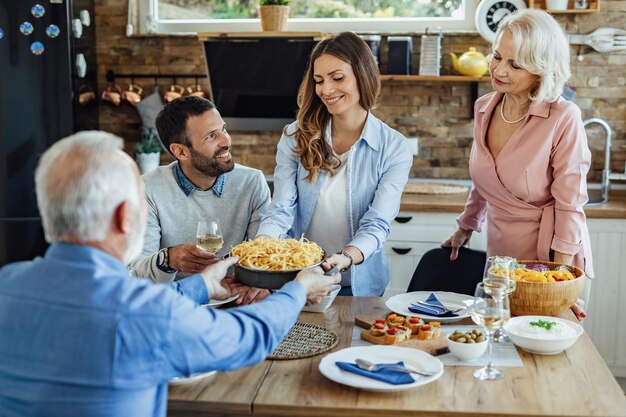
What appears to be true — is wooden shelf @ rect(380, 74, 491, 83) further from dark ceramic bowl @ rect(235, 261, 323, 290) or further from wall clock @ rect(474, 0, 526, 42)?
dark ceramic bowl @ rect(235, 261, 323, 290)

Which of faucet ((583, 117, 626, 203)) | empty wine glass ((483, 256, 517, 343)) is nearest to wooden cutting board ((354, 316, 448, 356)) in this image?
empty wine glass ((483, 256, 517, 343))

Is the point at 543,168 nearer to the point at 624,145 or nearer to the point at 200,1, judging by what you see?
the point at 624,145

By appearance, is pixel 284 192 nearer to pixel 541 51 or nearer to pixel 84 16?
pixel 541 51

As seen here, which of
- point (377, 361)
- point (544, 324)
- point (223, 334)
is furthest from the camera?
point (544, 324)

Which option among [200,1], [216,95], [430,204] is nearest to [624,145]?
[430,204]

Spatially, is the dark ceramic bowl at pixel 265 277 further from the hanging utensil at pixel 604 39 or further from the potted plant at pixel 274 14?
the hanging utensil at pixel 604 39

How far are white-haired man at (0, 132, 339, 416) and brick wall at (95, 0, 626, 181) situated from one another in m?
3.11

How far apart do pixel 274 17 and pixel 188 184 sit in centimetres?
176

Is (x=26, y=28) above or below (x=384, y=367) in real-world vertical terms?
above

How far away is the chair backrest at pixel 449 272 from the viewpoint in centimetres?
265

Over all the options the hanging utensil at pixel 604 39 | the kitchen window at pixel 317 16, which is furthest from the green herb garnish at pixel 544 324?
the kitchen window at pixel 317 16

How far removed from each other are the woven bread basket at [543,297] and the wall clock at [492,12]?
225 centimetres

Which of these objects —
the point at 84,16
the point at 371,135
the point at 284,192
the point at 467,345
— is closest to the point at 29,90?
the point at 84,16

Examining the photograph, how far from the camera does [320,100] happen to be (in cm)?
268
